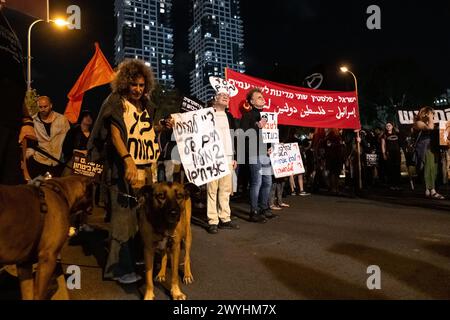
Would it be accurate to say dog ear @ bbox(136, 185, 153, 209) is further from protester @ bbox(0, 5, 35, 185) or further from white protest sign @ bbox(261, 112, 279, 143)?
white protest sign @ bbox(261, 112, 279, 143)

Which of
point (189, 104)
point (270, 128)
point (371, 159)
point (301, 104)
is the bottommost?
point (371, 159)

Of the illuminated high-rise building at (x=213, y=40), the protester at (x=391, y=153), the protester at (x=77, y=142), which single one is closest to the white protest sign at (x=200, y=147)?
the protester at (x=77, y=142)

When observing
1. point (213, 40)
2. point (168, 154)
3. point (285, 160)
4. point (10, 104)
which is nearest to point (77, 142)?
point (168, 154)

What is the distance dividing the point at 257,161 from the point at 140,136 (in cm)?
303

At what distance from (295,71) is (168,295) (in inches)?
1983

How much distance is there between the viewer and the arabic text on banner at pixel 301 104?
26.0 feet

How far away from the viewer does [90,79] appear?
30.1ft

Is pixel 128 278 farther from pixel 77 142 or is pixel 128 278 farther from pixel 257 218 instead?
pixel 257 218

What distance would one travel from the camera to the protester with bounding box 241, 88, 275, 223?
6.51 m

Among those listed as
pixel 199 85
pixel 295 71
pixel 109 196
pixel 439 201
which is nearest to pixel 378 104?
pixel 295 71

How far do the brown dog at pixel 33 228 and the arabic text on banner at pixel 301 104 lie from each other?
17.1 feet

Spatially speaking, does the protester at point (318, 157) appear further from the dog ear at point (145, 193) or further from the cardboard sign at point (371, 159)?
the dog ear at point (145, 193)

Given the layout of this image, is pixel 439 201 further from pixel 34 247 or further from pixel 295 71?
pixel 295 71
